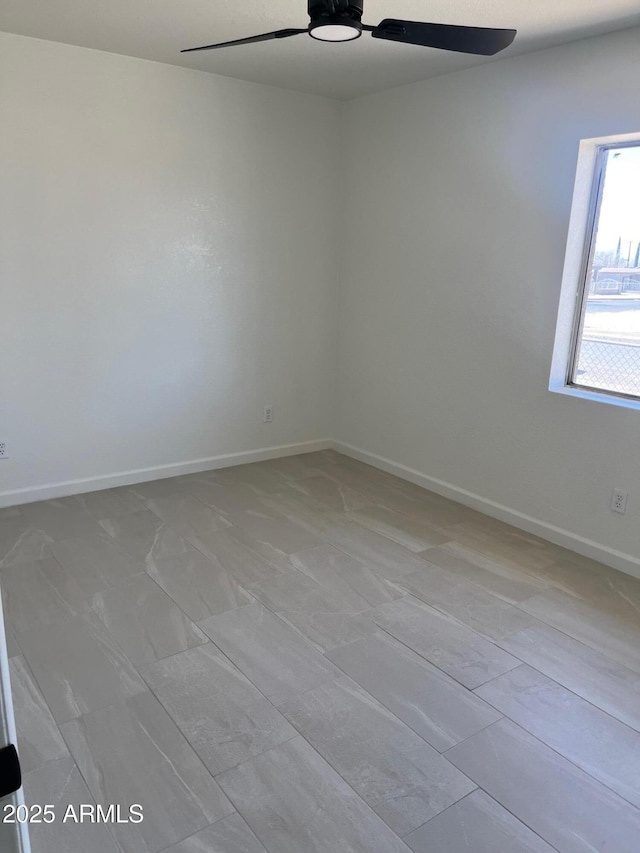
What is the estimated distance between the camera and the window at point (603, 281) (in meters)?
3.02

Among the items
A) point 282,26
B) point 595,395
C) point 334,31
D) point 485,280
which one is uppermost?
point 282,26

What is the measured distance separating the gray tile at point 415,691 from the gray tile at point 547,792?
0.06m

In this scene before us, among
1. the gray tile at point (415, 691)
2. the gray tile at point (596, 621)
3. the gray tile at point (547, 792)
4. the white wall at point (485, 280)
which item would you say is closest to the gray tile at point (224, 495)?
the white wall at point (485, 280)

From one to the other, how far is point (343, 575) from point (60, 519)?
165cm

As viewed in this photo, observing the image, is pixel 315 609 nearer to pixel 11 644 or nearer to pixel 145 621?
pixel 145 621

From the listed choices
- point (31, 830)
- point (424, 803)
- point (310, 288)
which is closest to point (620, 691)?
point (424, 803)

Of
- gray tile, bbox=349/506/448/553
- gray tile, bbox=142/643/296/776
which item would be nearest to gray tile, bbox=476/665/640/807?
gray tile, bbox=142/643/296/776

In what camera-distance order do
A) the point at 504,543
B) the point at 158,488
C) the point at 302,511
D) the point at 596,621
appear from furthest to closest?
the point at 158,488
the point at 302,511
the point at 504,543
the point at 596,621

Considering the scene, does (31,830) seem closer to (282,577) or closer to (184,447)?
(282,577)

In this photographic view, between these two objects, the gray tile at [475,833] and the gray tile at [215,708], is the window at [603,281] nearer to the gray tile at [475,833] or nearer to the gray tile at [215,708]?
the gray tile at [475,833]

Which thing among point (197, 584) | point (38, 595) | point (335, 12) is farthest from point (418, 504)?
point (335, 12)

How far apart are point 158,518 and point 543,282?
2.46m

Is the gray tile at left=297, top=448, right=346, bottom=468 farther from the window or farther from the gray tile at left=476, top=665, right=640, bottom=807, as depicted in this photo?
the gray tile at left=476, top=665, right=640, bottom=807

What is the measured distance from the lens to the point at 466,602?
2.80 metres
